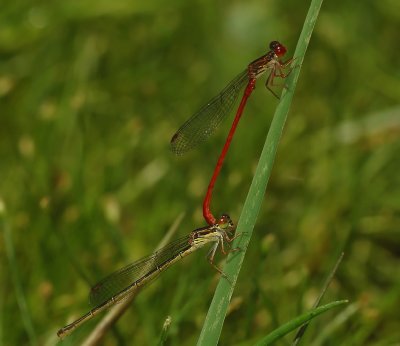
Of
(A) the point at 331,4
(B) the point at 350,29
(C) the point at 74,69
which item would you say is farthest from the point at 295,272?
(A) the point at 331,4

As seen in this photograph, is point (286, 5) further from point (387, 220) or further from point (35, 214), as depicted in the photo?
point (35, 214)

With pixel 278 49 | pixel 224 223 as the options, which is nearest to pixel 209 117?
pixel 278 49

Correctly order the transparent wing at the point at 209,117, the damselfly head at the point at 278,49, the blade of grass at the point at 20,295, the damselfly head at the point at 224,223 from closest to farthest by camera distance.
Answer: the blade of grass at the point at 20,295
the damselfly head at the point at 224,223
the damselfly head at the point at 278,49
the transparent wing at the point at 209,117

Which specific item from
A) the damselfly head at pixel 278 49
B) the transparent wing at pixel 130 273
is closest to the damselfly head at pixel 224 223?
the transparent wing at pixel 130 273

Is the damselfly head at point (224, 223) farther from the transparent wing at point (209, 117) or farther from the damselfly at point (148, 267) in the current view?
the transparent wing at point (209, 117)

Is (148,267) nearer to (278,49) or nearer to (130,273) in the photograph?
(130,273)
